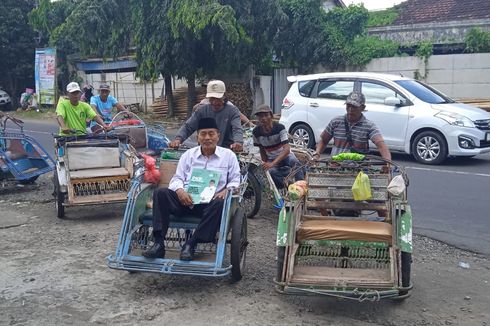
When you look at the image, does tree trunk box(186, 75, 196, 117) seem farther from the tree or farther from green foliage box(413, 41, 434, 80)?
the tree

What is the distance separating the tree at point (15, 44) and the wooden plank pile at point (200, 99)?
36.7ft

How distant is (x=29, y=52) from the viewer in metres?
31.2

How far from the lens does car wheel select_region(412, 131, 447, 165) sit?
11141 mm

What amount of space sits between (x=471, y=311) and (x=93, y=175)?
4.90m

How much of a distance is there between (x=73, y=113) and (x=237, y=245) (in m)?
4.33

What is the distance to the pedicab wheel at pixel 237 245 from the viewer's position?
496cm

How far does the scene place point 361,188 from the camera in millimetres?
5012

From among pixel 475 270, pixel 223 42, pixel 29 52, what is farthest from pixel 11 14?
pixel 475 270

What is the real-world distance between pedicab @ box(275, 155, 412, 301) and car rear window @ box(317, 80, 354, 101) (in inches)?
278

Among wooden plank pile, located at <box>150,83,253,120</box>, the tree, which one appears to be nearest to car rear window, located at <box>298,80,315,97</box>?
wooden plank pile, located at <box>150,83,253,120</box>

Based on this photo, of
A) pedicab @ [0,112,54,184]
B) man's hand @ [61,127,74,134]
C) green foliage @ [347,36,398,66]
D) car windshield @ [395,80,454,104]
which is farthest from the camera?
green foliage @ [347,36,398,66]

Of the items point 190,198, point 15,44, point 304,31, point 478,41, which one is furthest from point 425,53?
point 15,44

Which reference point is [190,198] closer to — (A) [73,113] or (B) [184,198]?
(B) [184,198]

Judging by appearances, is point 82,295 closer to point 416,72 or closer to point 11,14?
point 416,72
